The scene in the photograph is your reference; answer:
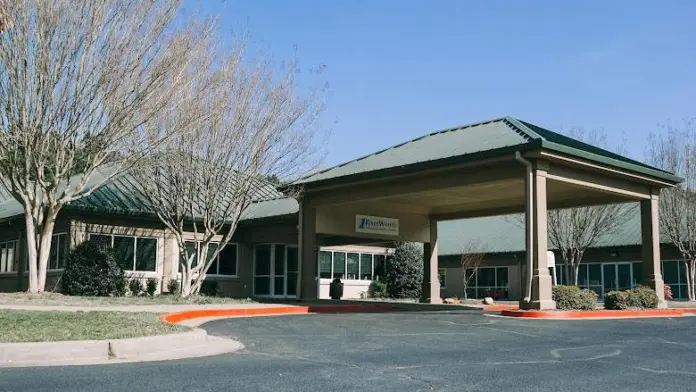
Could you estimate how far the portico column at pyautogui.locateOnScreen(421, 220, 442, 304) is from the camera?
29.5 m

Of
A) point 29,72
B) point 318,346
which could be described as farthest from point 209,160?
point 318,346

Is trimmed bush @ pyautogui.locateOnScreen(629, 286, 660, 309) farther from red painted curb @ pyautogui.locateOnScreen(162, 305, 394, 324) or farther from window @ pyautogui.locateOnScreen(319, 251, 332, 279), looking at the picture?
window @ pyautogui.locateOnScreen(319, 251, 332, 279)

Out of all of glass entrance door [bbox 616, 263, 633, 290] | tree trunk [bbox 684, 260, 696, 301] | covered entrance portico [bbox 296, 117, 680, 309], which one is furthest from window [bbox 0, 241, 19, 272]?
tree trunk [bbox 684, 260, 696, 301]

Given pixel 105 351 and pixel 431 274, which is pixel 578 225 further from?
pixel 105 351

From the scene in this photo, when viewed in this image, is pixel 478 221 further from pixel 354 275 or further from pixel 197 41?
pixel 197 41

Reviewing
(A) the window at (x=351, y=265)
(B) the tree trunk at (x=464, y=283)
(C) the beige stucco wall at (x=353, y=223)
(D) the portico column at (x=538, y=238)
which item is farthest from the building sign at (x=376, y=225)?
(B) the tree trunk at (x=464, y=283)

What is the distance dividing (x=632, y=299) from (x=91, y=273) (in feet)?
55.2

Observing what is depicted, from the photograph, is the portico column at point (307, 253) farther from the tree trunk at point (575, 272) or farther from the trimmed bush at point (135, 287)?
the tree trunk at point (575, 272)

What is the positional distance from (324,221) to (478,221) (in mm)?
21289

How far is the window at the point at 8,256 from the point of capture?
2922cm

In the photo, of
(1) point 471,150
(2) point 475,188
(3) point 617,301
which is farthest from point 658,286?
(1) point 471,150

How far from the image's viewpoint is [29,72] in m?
18.2

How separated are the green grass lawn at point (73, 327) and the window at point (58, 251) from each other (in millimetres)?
12496

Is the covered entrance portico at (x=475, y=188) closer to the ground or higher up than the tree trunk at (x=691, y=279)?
higher up
